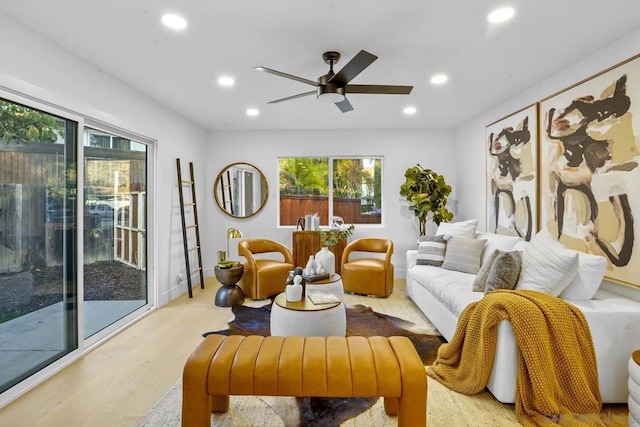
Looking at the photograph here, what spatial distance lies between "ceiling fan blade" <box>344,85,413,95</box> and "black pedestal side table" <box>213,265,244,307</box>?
2.57m

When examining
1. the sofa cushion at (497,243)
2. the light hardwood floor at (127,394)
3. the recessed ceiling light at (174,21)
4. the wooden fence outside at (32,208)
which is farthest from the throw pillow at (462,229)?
the wooden fence outside at (32,208)

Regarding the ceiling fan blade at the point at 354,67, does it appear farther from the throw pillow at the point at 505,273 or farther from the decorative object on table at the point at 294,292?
the throw pillow at the point at 505,273

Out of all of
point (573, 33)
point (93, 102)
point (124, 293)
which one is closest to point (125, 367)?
point (124, 293)

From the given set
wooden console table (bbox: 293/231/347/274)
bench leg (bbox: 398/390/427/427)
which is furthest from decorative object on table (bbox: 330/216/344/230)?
bench leg (bbox: 398/390/427/427)

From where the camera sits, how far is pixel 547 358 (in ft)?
6.43

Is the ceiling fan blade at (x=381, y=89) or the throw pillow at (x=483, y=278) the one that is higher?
the ceiling fan blade at (x=381, y=89)

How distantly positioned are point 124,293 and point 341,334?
249 cm

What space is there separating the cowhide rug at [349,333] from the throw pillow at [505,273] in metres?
0.76

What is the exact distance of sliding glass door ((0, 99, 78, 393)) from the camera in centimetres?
222

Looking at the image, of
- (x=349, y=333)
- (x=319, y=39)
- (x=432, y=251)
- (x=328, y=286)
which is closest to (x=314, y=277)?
(x=328, y=286)

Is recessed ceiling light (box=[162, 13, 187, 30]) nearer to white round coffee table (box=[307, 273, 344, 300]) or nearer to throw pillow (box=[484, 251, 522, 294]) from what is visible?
white round coffee table (box=[307, 273, 344, 300])

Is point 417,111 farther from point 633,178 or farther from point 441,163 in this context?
point 633,178

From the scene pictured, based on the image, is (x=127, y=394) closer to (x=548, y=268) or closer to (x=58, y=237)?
(x=58, y=237)

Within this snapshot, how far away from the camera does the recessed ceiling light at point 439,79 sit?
3.23 metres
